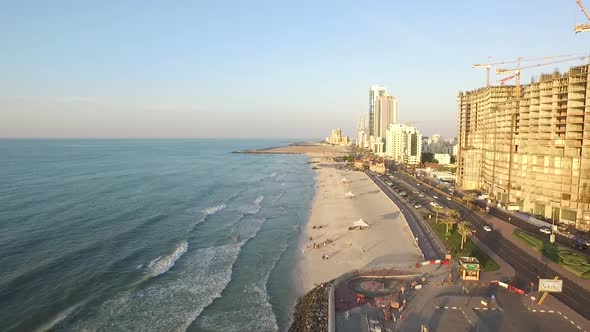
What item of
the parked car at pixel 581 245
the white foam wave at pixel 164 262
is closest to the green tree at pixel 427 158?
the parked car at pixel 581 245

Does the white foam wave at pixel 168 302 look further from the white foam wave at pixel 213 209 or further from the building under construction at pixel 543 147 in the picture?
the building under construction at pixel 543 147

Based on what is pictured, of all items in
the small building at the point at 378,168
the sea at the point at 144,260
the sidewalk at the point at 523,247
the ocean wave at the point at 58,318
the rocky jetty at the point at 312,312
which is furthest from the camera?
the small building at the point at 378,168

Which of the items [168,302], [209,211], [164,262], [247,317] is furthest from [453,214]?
[209,211]

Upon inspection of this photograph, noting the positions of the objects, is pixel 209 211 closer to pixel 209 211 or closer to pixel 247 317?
pixel 209 211

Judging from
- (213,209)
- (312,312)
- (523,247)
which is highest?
(523,247)

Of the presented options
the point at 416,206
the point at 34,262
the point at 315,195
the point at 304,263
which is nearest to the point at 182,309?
the point at 304,263

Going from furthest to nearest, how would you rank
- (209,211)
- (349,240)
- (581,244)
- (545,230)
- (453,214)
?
(209,211) < (453,214) < (349,240) < (545,230) < (581,244)

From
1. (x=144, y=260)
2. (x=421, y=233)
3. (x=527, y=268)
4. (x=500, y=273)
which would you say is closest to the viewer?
(x=500, y=273)

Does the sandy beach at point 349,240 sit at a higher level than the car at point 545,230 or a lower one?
lower
